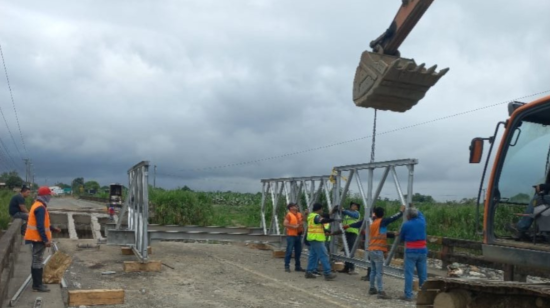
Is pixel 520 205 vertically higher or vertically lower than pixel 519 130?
lower

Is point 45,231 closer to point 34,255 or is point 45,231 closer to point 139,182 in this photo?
point 34,255

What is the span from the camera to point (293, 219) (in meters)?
14.3

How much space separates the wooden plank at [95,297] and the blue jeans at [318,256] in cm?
494

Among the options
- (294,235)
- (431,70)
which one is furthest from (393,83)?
(294,235)

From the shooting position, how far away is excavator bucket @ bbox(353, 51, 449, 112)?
9.66m

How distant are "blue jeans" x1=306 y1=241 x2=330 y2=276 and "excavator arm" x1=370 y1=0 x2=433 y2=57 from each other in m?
4.56

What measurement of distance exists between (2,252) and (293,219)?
25.4 feet

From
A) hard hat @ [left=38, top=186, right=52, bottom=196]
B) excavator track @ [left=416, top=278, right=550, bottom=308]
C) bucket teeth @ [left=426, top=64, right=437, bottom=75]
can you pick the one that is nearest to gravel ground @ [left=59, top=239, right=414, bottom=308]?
hard hat @ [left=38, top=186, right=52, bottom=196]

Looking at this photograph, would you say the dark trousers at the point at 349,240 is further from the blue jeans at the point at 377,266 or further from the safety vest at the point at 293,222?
the blue jeans at the point at 377,266

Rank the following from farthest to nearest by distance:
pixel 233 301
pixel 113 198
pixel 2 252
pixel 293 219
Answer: pixel 113 198
pixel 293 219
pixel 233 301
pixel 2 252

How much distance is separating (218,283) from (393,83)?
A: 214 inches

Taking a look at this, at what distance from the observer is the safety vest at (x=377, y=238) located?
10.9 m

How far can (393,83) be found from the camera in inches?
386

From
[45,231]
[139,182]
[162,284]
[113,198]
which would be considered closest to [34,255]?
[45,231]
